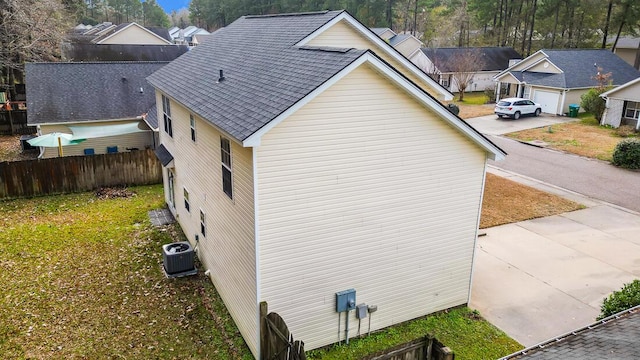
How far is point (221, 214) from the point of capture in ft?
35.5

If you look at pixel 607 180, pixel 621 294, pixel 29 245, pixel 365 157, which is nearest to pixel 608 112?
pixel 607 180

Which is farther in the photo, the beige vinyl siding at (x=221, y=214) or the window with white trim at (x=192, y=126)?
the window with white trim at (x=192, y=126)

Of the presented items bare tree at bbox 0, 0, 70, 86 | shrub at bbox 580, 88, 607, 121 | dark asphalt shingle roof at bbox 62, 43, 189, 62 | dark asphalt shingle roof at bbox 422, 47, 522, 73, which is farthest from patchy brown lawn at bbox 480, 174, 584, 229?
dark asphalt shingle roof at bbox 62, 43, 189, 62

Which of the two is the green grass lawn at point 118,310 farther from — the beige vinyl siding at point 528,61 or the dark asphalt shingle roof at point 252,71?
the beige vinyl siding at point 528,61

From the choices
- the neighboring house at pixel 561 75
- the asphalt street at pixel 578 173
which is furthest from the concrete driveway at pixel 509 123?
the asphalt street at pixel 578 173

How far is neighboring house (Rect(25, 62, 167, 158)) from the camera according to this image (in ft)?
71.2

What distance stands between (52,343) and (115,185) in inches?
443

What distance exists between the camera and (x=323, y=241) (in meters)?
9.23

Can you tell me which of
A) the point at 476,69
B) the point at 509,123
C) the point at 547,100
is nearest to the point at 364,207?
the point at 509,123

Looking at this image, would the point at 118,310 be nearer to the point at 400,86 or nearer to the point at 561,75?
the point at 400,86

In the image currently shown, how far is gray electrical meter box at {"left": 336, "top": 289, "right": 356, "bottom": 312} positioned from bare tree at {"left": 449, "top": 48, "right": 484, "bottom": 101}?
41.2 meters

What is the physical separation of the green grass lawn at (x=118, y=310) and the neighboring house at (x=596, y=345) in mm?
2515

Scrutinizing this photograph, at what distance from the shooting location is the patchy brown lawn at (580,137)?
87.8 ft

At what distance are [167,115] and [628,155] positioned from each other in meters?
22.6
